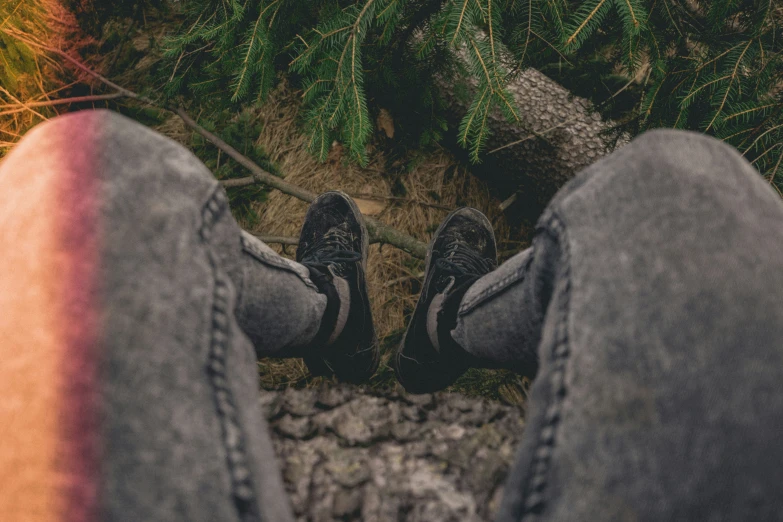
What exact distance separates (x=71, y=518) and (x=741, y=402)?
0.84m

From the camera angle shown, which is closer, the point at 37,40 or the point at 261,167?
the point at 37,40

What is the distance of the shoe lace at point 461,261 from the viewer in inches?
55.1

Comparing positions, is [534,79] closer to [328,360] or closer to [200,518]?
[328,360]

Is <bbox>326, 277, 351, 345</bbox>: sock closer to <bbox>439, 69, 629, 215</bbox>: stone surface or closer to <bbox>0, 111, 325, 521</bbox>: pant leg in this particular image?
<bbox>0, 111, 325, 521</bbox>: pant leg

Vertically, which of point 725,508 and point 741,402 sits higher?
point 741,402

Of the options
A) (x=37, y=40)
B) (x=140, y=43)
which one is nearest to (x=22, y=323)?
(x=37, y=40)

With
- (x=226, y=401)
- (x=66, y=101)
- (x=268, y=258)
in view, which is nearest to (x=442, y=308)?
(x=268, y=258)

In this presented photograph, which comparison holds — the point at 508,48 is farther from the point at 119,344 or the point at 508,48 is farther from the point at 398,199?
the point at 119,344

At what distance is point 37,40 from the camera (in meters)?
1.70

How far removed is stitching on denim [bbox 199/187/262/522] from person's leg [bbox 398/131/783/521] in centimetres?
Answer: 37

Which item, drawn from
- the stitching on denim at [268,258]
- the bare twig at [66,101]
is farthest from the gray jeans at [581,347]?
the bare twig at [66,101]

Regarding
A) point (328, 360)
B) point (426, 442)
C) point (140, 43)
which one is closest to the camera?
point (426, 442)

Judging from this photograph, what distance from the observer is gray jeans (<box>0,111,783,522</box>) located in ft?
1.68

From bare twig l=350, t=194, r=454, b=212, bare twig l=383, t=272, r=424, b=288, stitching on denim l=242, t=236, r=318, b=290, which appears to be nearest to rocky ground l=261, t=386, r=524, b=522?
stitching on denim l=242, t=236, r=318, b=290
